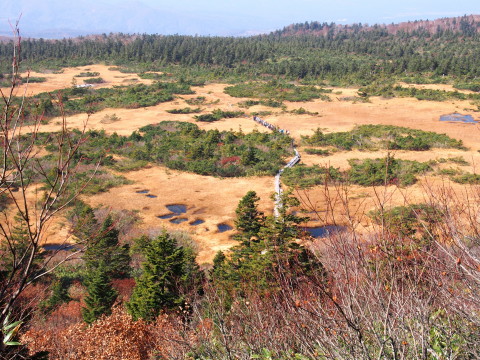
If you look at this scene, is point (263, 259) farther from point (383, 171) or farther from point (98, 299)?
point (383, 171)

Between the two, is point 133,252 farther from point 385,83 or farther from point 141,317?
point 385,83

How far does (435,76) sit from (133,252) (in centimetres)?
5492

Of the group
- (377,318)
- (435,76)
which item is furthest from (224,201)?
(435,76)

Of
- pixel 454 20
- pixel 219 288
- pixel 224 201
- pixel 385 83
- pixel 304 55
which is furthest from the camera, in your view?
pixel 454 20

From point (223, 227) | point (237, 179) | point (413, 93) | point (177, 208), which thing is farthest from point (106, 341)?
point (413, 93)

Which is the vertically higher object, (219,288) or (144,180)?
(219,288)

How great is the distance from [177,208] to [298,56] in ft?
216

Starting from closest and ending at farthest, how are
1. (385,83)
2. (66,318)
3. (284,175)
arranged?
(66,318) → (284,175) → (385,83)

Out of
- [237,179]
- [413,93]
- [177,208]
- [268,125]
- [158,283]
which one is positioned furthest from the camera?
[413,93]

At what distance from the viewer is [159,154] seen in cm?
2697

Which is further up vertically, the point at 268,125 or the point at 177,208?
the point at 268,125

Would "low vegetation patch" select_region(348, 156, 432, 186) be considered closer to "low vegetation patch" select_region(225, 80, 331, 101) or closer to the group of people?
the group of people

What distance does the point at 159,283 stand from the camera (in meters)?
9.47

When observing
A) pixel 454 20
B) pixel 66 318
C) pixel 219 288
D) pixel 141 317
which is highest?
pixel 454 20
